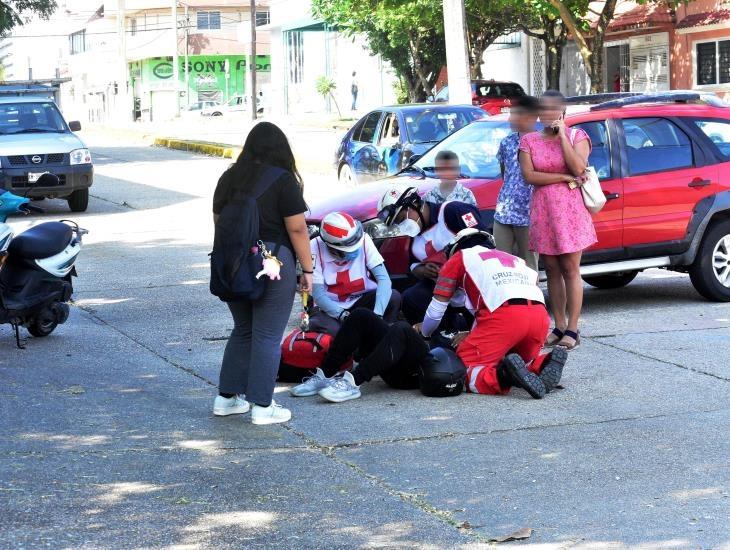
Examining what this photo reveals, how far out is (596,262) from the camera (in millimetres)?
10078

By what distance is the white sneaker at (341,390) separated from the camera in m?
7.33

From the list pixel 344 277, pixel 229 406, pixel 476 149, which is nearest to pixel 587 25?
pixel 476 149

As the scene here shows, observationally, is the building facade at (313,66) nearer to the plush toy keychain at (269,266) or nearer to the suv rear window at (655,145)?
the suv rear window at (655,145)

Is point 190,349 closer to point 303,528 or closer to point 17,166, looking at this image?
point 303,528

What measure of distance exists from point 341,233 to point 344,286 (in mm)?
442

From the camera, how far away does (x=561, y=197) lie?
346 inches

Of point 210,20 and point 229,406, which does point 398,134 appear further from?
point 210,20

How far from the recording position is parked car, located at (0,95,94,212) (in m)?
18.7

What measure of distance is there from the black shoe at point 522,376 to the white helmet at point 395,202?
1.89 meters

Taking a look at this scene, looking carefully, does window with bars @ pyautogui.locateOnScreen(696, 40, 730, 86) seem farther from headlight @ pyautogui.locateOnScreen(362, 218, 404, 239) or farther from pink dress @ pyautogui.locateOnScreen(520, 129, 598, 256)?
pink dress @ pyautogui.locateOnScreen(520, 129, 598, 256)

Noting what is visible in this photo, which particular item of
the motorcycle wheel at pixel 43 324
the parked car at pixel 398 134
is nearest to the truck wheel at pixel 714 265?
the motorcycle wheel at pixel 43 324

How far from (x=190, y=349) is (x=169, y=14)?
83.7 meters

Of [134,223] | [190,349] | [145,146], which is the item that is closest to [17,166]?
[134,223]

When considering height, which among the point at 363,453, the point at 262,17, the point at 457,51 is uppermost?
the point at 262,17
